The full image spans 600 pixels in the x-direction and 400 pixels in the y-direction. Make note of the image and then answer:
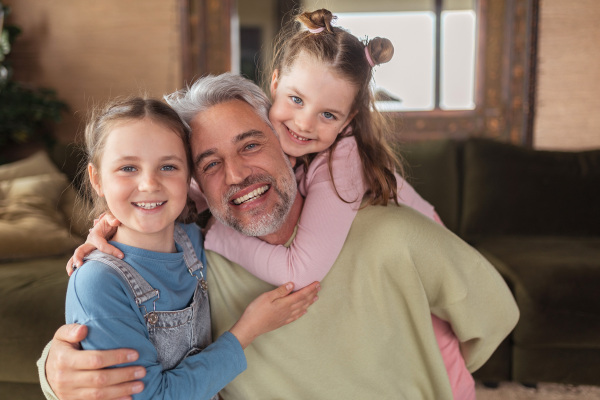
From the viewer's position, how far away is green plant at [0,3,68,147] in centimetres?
307

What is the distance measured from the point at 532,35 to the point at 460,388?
2.73 m

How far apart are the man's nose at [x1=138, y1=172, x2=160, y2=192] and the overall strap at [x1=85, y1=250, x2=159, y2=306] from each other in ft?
0.54

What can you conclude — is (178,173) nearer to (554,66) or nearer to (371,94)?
(371,94)

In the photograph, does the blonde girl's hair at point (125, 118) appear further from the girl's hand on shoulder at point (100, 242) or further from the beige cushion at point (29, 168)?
the beige cushion at point (29, 168)

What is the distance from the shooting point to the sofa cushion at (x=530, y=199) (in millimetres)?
2680

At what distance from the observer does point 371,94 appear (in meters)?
1.56

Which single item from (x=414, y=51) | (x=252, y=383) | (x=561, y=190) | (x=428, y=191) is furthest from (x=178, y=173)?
(x=414, y=51)

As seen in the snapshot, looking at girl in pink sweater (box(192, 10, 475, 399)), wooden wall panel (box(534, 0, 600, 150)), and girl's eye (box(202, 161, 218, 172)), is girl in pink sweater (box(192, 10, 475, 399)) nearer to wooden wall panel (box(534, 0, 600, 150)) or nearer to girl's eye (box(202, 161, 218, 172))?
girl's eye (box(202, 161, 218, 172))

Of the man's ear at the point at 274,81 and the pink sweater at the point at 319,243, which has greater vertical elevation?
the man's ear at the point at 274,81

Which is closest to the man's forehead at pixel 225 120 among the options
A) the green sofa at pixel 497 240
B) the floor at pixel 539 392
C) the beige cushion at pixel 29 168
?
the green sofa at pixel 497 240

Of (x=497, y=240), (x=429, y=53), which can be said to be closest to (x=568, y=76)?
(x=429, y=53)

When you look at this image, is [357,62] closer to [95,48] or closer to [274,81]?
[274,81]

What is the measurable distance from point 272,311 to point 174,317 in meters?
0.23

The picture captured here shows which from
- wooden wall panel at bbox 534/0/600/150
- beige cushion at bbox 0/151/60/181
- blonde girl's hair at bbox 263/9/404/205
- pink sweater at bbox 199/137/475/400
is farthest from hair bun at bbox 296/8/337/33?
wooden wall panel at bbox 534/0/600/150
